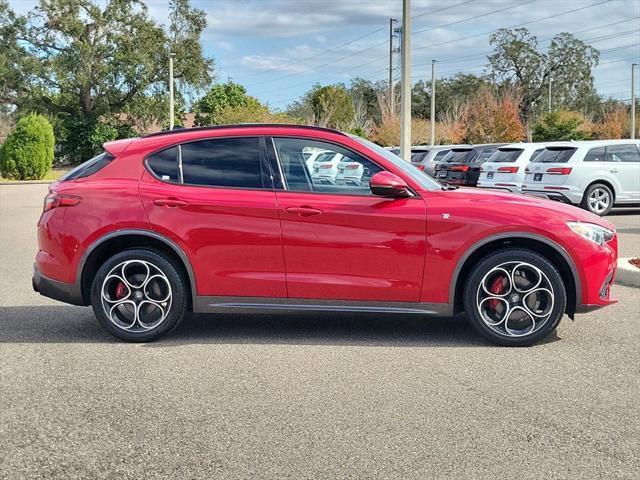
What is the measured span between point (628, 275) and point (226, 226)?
5.16 m

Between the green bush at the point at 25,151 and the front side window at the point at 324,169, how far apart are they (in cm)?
3301

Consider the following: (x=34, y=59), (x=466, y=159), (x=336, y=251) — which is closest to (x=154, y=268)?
(x=336, y=251)

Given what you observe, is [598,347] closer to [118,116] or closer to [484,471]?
[484,471]

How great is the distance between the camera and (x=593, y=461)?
12.2 ft

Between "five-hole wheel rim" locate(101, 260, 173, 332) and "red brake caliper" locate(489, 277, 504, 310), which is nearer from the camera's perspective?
"red brake caliper" locate(489, 277, 504, 310)

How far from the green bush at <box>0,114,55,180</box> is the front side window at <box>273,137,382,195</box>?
33.0m

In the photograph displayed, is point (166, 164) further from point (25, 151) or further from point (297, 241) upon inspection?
point (25, 151)

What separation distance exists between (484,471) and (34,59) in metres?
51.1

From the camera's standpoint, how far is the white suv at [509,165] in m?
17.8

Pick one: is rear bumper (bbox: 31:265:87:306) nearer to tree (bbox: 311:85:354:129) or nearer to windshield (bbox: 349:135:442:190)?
windshield (bbox: 349:135:442:190)

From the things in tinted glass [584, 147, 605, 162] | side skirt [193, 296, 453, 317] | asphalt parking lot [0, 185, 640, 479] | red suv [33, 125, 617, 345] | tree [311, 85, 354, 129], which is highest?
tree [311, 85, 354, 129]

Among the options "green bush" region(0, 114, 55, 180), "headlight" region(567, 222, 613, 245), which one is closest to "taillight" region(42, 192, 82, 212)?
"headlight" region(567, 222, 613, 245)

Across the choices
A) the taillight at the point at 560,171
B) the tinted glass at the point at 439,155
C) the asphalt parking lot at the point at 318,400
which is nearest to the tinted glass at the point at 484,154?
the tinted glass at the point at 439,155

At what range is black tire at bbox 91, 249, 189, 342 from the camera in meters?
5.95
